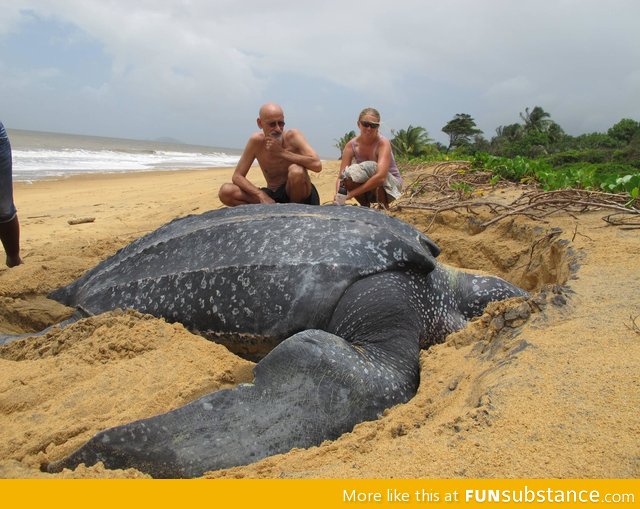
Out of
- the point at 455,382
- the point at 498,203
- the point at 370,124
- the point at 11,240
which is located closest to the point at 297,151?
the point at 370,124

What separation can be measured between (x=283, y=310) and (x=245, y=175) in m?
1.96

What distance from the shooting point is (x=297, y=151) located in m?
3.80

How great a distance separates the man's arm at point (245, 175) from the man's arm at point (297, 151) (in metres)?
0.19

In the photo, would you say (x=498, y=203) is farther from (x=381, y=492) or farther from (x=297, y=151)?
(x=381, y=492)

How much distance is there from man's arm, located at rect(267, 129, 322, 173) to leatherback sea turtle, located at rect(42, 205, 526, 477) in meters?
1.30

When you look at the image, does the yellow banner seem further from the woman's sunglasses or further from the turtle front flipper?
the woman's sunglasses

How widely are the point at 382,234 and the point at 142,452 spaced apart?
1.24 metres

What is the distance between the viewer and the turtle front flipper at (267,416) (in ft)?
4.42

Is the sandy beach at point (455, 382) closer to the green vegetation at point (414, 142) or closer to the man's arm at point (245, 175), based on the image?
the man's arm at point (245, 175)

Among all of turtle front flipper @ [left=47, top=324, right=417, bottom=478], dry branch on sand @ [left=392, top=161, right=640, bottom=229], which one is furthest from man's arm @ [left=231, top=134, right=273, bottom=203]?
turtle front flipper @ [left=47, top=324, right=417, bottom=478]

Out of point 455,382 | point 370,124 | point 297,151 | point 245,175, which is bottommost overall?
point 455,382

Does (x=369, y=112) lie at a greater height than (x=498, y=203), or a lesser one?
greater

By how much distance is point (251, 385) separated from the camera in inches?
60.5

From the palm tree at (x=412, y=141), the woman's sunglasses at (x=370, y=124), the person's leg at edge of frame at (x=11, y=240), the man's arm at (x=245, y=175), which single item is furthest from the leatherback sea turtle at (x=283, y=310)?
the palm tree at (x=412, y=141)
